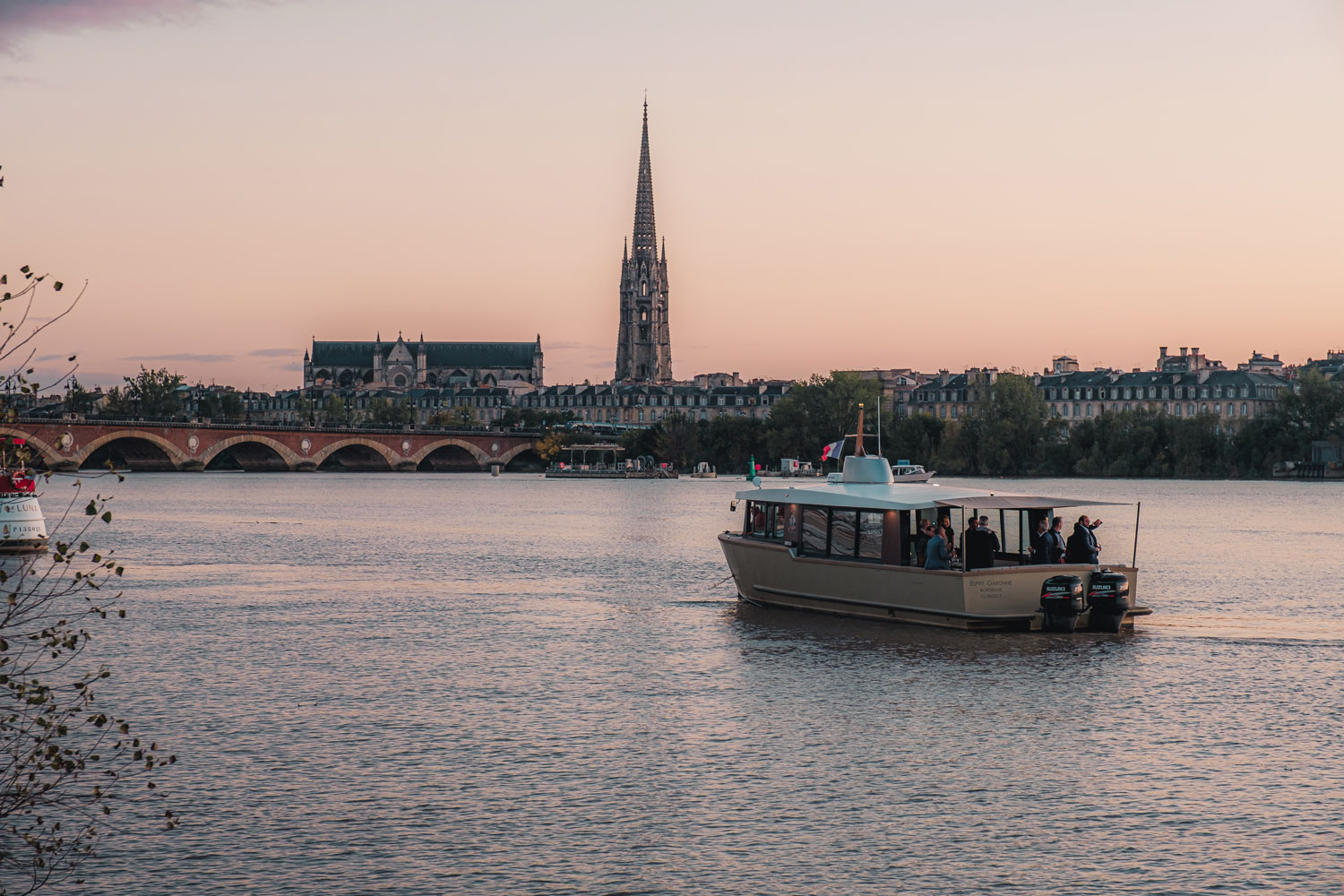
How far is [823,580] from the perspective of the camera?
3922 centimetres

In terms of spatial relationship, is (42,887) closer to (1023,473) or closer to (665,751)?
(665,751)

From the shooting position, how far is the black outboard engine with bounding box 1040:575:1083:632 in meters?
36.0

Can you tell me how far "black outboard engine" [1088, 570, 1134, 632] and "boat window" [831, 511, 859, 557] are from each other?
5.82 metres

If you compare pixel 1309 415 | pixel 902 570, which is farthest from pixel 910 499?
pixel 1309 415

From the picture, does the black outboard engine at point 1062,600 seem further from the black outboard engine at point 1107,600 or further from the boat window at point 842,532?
the boat window at point 842,532

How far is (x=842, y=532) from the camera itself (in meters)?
38.7

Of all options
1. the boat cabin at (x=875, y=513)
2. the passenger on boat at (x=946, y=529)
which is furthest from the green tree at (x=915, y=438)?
the passenger on boat at (x=946, y=529)

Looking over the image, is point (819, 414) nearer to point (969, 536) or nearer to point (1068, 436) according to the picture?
point (1068, 436)

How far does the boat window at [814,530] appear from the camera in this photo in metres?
39.3

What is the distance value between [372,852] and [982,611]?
20913 millimetres

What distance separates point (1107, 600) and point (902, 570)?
4.88 meters

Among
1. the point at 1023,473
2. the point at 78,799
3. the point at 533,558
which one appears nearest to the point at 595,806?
the point at 78,799

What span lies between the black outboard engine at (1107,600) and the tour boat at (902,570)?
0.02 meters

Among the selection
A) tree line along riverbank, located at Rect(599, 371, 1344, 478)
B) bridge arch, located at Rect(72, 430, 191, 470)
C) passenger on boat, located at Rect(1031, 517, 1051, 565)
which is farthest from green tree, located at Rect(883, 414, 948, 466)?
passenger on boat, located at Rect(1031, 517, 1051, 565)
